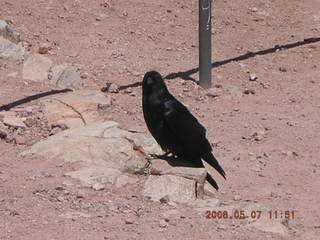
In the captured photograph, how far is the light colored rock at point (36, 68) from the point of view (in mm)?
8602

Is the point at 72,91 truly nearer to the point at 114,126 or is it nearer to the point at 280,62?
the point at 114,126

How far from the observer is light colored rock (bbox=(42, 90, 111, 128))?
7559 millimetres

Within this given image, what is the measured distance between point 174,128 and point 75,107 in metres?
1.76

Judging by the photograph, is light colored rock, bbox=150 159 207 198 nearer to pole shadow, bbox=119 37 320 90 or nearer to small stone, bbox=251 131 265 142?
small stone, bbox=251 131 265 142

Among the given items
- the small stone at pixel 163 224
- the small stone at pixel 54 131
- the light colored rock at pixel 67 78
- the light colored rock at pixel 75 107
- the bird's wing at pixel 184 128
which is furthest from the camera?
the light colored rock at pixel 67 78

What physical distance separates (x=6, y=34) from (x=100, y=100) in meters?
1.77

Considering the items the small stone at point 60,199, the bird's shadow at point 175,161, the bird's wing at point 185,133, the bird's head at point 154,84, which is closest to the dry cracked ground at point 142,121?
the small stone at point 60,199

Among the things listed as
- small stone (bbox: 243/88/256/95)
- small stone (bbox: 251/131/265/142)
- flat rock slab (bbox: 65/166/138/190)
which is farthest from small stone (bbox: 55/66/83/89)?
flat rock slab (bbox: 65/166/138/190)

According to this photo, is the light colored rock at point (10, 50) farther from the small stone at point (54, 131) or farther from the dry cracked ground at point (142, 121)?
the small stone at point (54, 131)

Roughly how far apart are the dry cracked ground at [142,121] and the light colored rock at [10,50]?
2 centimetres

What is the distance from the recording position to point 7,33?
9195mm

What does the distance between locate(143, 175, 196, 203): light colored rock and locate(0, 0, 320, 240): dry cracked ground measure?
1cm

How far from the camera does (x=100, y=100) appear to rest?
8.08 meters

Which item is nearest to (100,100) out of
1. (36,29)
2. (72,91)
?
(72,91)
